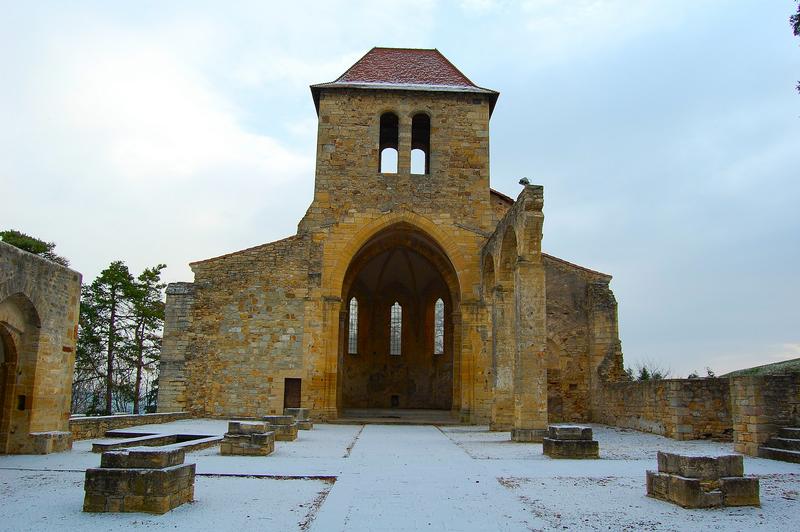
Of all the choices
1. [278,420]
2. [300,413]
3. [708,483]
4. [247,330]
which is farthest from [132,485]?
[247,330]

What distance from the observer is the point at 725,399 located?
13727mm

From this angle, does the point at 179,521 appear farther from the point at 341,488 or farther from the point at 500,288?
the point at 500,288

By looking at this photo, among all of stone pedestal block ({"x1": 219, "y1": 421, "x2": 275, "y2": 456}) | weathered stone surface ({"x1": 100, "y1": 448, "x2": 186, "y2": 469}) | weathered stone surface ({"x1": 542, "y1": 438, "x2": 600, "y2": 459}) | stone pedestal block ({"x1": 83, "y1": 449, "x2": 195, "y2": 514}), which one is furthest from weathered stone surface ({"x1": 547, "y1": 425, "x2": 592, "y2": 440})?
weathered stone surface ({"x1": 100, "y1": 448, "x2": 186, "y2": 469})

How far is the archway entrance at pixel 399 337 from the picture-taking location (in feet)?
93.8

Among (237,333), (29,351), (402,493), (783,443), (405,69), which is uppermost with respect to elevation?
(405,69)

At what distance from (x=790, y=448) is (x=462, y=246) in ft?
38.5

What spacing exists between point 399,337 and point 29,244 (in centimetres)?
1542

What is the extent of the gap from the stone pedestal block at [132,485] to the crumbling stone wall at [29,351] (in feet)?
16.4

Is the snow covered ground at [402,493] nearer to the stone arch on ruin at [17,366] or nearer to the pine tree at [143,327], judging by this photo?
the stone arch on ruin at [17,366]

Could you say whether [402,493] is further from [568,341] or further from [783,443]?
[568,341]

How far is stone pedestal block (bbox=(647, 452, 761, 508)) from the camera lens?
6.43 metres

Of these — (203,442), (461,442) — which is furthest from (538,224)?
(203,442)

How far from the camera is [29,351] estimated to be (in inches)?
417

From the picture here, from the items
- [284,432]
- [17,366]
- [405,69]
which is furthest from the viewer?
[405,69]
